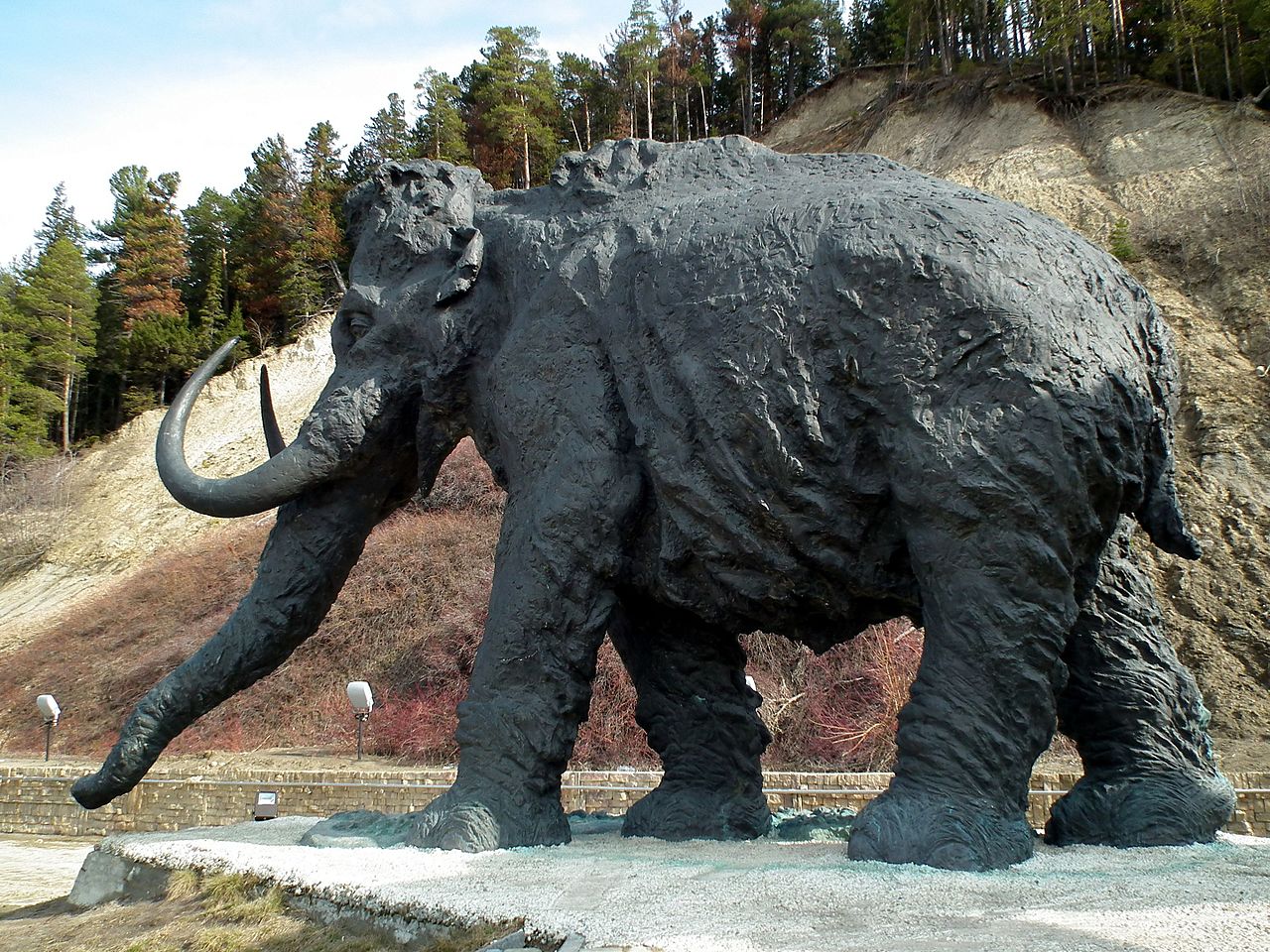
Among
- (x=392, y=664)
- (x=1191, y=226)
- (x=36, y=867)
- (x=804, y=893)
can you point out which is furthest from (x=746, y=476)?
(x=1191, y=226)

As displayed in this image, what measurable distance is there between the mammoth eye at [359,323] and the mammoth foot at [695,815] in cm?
259

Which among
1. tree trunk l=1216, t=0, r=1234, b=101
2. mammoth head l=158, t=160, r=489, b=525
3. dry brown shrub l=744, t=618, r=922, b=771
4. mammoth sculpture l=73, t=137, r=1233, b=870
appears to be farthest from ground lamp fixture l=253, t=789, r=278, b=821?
tree trunk l=1216, t=0, r=1234, b=101

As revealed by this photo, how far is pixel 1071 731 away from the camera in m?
4.57

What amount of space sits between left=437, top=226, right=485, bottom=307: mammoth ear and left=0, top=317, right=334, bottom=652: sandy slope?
24041 millimetres

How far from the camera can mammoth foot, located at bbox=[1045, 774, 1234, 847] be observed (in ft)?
13.7

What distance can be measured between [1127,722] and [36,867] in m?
9.31

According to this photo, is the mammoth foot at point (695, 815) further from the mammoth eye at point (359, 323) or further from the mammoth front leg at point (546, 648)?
the mammoth eye at point (359, 323)

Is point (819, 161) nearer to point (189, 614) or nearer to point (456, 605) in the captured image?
point (456, 605)

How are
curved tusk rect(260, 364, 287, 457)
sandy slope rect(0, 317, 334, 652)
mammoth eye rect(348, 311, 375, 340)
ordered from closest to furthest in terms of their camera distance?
mammoth eye rect(348, 311, 375, 340), curved tusk rect(260, 364, 287, 457), sandy slope rect(0, 317, 334, 652)

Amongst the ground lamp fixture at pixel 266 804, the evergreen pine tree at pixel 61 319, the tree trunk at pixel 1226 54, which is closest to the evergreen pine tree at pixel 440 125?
the evergreen pine tree at pixel 61 319

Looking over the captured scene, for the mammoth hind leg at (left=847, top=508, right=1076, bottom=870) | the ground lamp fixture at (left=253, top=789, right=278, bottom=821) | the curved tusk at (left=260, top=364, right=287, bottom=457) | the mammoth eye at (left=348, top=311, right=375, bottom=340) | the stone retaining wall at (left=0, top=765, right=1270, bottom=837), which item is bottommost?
the stone retaining wall at (left=0, top=765, right=1270, bottom=837)

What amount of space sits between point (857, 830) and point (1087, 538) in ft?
4.19

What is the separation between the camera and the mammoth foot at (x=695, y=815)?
505 cm

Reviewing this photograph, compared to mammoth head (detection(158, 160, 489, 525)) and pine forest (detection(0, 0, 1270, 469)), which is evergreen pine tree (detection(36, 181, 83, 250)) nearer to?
pine forest (detection(0, 0, 1270, 469))
